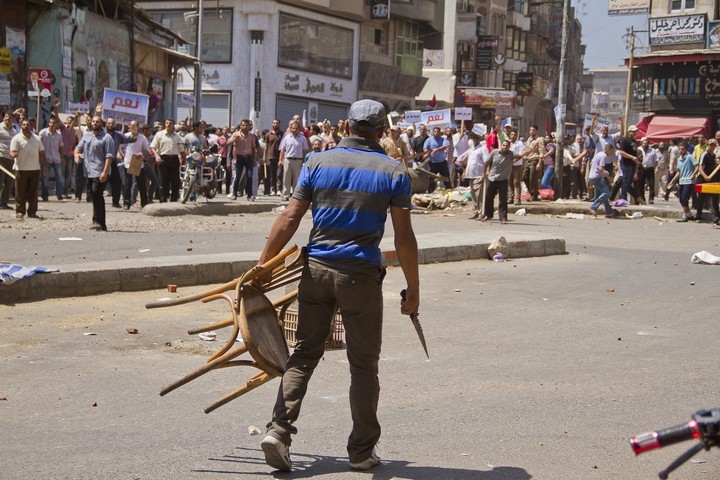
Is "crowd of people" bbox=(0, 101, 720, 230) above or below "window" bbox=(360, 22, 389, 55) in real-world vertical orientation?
below

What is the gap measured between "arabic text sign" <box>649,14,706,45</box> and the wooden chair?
5163 centimetres

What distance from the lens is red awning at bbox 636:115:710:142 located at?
5078cm

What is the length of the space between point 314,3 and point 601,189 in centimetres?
2751

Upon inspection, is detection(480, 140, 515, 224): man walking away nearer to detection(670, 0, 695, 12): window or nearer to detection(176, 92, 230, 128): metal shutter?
detection(176, 92, 230, 128): metal shutter

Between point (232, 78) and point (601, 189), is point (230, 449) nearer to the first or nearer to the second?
point (601, 189)

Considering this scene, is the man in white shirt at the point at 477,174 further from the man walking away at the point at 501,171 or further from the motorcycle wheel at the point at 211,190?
the motorcycle wheel at the point at 211,190

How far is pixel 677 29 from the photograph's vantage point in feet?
178

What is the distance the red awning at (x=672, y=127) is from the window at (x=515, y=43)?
3212 centimetres

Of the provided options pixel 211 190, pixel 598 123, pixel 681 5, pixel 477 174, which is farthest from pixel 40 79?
pixel 681 5

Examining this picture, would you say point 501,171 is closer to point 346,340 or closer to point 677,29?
point 346,340

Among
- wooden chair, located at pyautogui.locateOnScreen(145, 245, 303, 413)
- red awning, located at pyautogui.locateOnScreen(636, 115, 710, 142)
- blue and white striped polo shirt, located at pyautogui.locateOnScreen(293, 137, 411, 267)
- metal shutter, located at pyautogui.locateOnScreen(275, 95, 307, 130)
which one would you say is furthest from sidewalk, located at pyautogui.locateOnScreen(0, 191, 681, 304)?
red awning, located at pyautogui.locateOnScreen(636, 115, 710, 142)

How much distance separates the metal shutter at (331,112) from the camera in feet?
168

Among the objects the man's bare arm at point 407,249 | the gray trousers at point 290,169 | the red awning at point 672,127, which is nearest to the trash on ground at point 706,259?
the man's bare arm at point 407,249

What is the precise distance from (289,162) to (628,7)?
127ft
